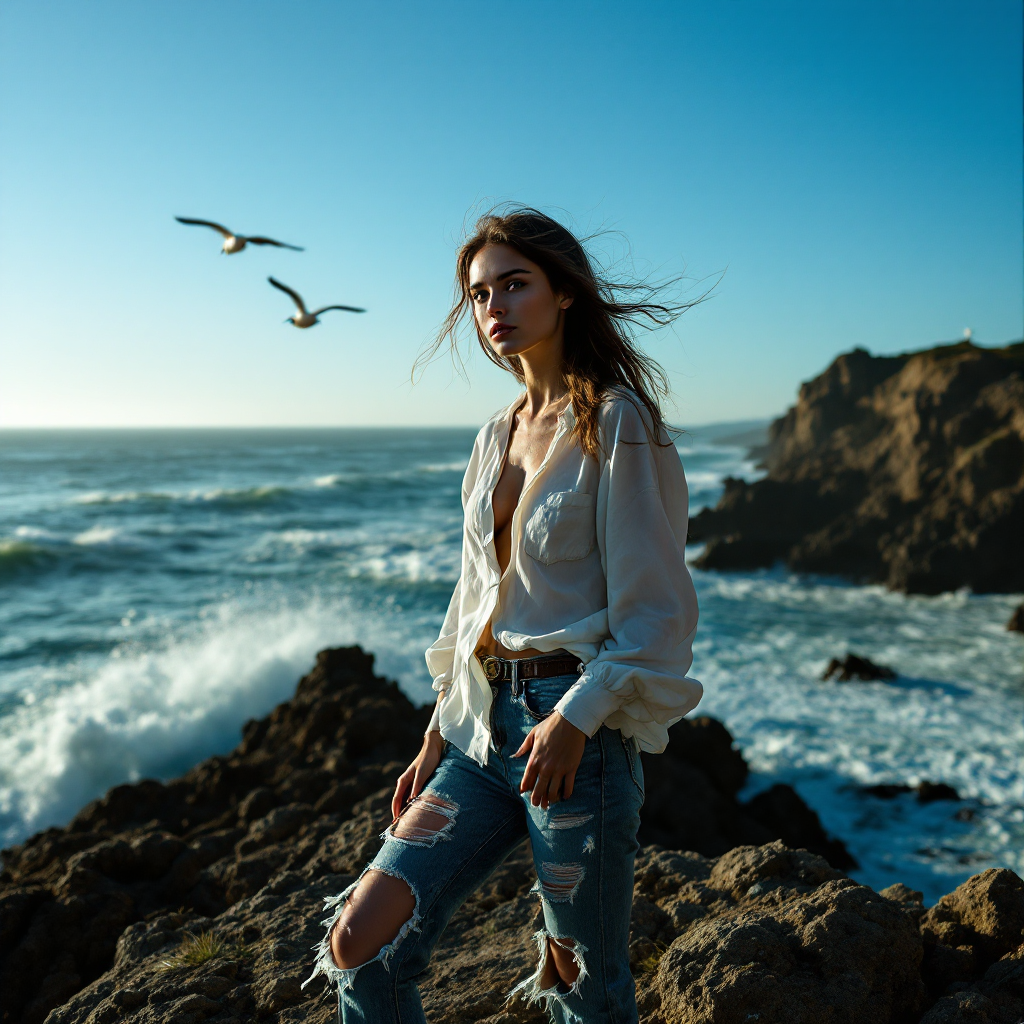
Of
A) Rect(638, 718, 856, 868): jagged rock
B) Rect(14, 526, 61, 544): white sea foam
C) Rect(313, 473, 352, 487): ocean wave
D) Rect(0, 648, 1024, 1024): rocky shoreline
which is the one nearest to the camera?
Rect(0, 648, 1024, 1024): rocky shoreline

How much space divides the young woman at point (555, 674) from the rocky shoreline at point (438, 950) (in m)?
0.80

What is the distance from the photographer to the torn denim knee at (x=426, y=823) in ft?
5.48

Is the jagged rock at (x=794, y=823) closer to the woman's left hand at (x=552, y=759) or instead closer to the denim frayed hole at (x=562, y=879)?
the denim frayed hole at (x=562, y=879)

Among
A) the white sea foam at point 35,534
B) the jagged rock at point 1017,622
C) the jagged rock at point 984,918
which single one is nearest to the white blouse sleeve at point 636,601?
the jagged rock at point 984,918

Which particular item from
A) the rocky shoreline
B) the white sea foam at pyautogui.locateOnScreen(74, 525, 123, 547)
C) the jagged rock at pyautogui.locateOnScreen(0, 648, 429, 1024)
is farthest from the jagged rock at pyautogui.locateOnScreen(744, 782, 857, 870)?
the white sea foam at pyautogui.locateOnScreen(74, 525, 123, 547)

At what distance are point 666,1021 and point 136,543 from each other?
25882mm

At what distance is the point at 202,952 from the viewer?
289 centimetres

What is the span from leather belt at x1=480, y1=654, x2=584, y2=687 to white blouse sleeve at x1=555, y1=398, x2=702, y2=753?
0.08 meters

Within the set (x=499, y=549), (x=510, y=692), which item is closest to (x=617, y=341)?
(x=499, y=549)

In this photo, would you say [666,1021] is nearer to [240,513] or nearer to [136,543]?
[136,543]

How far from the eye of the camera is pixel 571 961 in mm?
1659

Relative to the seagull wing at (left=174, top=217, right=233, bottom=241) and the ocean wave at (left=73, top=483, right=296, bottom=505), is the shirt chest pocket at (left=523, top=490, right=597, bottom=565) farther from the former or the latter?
the ocean wave at (left=73, top=483, right=296, bottom=505)

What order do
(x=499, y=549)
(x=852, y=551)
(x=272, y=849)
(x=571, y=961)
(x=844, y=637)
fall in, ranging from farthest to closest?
(x=852, y=551) < (x=844, y=637) < (x=272, y=849) < (x=499, y=549) < (x=571, y=961)

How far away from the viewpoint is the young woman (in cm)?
155
